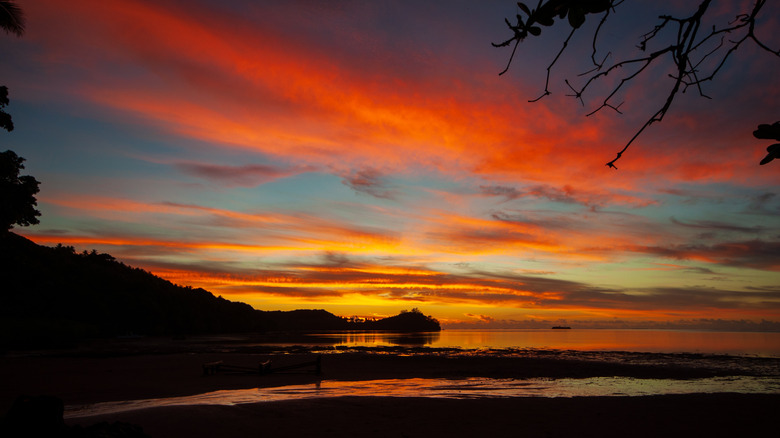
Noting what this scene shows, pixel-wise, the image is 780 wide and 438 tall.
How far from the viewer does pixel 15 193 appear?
84.0 ft

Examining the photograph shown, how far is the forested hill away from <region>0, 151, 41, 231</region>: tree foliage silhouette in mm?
6044

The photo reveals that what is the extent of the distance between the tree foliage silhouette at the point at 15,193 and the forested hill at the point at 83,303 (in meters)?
6.04

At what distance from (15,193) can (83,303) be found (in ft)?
222

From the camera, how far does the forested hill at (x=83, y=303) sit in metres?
45.8

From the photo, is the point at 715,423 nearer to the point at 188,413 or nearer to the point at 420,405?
the point at 420,405

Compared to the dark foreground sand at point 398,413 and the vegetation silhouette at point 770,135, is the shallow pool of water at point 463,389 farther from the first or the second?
the vegetation silhouette at point 770,135

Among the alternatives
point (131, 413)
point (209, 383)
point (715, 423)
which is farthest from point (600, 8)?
point (209, 383)

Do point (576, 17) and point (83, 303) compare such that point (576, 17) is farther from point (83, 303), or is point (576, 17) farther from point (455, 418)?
point (83, 303)

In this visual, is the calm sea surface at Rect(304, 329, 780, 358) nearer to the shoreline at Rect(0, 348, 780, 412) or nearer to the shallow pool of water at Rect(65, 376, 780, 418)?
the shoreline at Rect(0, 348, 780, 412)

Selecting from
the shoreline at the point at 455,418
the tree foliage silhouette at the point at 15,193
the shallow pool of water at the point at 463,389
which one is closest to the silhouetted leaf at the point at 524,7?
the shoreline at the point at 455,418

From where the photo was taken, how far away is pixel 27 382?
2041cm

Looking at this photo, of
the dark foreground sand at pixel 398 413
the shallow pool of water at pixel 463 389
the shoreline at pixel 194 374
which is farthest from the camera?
the shoreline at pixel 194 374

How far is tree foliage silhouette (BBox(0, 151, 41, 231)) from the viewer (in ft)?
82.8

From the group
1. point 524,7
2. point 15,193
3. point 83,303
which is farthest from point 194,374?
point 83,303
